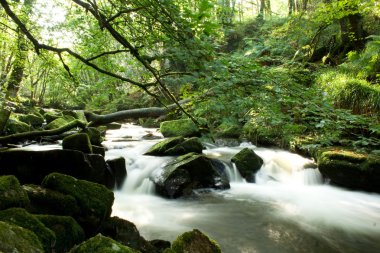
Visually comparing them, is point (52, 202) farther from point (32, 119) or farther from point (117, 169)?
point (32, 119)

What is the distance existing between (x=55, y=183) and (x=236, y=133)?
1071 centimetres

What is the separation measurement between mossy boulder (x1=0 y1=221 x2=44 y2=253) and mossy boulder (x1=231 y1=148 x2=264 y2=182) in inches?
294

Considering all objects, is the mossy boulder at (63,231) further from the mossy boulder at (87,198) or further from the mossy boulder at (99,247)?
the mossy boulder at (99,247)

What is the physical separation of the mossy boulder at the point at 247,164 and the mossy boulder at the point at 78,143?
14.4 feet

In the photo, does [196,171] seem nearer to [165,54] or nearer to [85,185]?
[85,185]

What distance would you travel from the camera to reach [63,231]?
128 inches

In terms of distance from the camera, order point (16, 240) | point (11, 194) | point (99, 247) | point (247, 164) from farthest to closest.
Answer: point (247, 164) → point (11, 194) → point (99, 247) → point (16, 240)

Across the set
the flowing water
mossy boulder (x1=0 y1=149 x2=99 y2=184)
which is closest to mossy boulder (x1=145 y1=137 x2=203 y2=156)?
the flowing water

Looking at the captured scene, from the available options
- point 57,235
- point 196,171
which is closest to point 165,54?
point 57,235

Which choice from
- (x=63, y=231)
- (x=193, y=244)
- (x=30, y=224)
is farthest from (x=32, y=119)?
(x=193, y=244)

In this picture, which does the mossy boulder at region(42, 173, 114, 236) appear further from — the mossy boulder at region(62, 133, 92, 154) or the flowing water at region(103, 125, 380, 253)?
the mossy boulder at region(62, 133, 92, 154)

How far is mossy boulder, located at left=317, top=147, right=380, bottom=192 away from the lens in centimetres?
762

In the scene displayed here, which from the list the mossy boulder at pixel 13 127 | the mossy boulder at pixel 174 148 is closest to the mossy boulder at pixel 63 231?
the mossy boulder at pixel 174 148

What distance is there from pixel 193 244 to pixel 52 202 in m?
1.98
